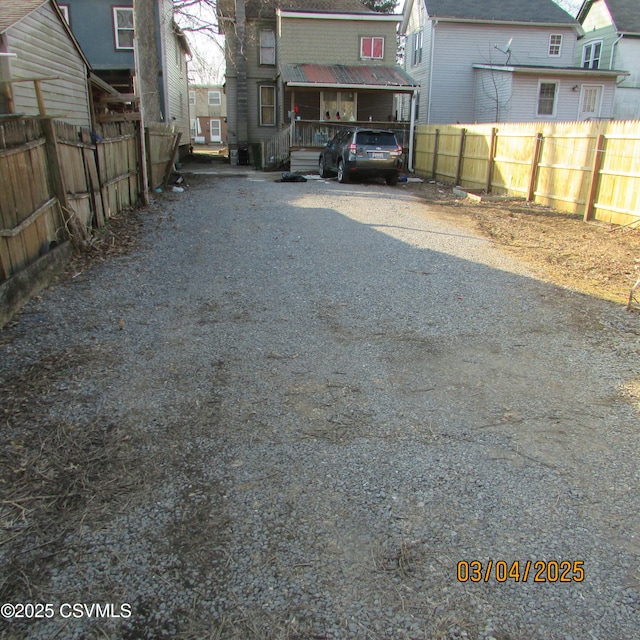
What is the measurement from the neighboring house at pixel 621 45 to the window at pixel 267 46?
56.8ft

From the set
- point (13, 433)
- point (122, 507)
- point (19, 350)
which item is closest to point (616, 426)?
point (122, 507)

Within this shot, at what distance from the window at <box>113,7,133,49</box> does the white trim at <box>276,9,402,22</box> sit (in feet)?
23.9

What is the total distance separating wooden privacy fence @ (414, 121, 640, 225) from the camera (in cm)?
1062

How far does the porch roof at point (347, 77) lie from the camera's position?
22.5 meters

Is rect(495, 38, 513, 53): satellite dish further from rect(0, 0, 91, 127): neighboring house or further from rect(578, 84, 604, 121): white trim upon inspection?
rect(0, 0, 91, 127): neighboring house

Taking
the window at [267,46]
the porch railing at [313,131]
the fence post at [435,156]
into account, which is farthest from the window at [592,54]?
the window at [267,46]

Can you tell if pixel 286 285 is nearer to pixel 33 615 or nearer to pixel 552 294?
pixel 552 294

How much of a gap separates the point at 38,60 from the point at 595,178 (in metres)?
12.4

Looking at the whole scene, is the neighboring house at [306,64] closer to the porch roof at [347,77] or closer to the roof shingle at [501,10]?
the porch roof at [347,77]

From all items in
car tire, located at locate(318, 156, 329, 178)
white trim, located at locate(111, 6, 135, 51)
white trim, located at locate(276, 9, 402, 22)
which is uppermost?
white trim, located at locate(276, 9, 402, 22)

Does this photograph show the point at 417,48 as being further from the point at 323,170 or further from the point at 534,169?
the point at 534,169

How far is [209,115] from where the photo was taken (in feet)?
193

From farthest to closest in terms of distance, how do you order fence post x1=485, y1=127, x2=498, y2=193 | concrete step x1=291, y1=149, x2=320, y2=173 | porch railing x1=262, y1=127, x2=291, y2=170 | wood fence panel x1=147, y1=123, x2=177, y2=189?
1. porch railing x1=262, y1=127, x2=291, y2=170
2. concrete step x1=291, y1=149, x2=320, y2=173
3. fence post x1=485, y1=127, x2=498, y2=193
4. wood fence panel x1=147, y1=123, x2=177, y2=189

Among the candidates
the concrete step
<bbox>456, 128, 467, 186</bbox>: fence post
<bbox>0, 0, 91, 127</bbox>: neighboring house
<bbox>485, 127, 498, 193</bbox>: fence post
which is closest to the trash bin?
the concrete step
